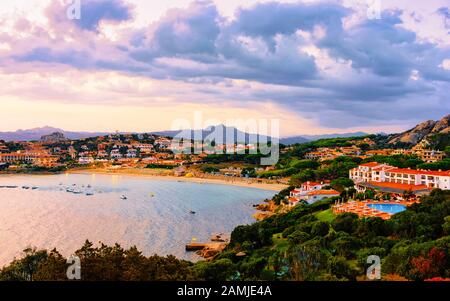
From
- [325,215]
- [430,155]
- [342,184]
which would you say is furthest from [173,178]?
[325,215]

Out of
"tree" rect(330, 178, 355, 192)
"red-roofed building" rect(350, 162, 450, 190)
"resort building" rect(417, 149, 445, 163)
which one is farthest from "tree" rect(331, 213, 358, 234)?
"resort building" rect(417, 149, 445, 163)

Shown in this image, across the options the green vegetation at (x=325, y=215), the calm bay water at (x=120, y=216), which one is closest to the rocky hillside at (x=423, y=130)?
the calm bay water at (x=120, y=216)

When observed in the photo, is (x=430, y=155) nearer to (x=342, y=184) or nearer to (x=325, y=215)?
(x=342, y=184)

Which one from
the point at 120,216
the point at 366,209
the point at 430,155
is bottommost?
the point at 120,216

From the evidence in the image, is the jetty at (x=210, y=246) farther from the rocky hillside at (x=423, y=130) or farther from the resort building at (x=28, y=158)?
the resort building at (x=28, y=158)

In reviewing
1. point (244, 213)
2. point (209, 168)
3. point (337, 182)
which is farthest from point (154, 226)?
point (209, 168)

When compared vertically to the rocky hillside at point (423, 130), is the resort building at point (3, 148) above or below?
below
